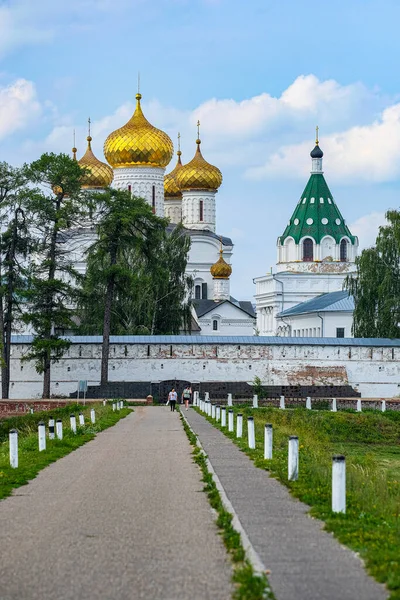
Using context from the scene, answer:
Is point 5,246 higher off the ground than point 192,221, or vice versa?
point 192,221

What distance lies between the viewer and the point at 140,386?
150 feet

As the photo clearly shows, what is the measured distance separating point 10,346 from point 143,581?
3865 centimetres

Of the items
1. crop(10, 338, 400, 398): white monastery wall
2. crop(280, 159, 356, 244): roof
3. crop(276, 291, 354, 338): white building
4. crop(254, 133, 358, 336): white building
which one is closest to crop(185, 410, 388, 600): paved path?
crop(10, 338, 400, 398): white monastery wall

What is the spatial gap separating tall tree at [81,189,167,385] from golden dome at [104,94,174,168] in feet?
73.5

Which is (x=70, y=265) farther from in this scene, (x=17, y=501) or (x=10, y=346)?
(x=17, y=501)

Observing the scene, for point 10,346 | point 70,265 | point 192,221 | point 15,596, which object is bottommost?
point 15,596

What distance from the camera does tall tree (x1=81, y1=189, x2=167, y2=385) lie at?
150 feet

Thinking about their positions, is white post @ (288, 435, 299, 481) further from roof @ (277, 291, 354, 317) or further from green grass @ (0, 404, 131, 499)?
roof @ (277, 291, 354, 317)

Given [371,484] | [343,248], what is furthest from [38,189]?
[343,248]

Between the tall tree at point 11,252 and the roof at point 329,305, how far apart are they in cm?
2921

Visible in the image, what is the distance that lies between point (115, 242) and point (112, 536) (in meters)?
37.0

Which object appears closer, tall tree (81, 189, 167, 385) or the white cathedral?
tall tree (81, 189, 167, 385)

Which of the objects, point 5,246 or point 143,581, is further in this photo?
point 5,246

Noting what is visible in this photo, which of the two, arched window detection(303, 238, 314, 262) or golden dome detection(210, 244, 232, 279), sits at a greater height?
arched window detection(303, 238, 314, 262)
